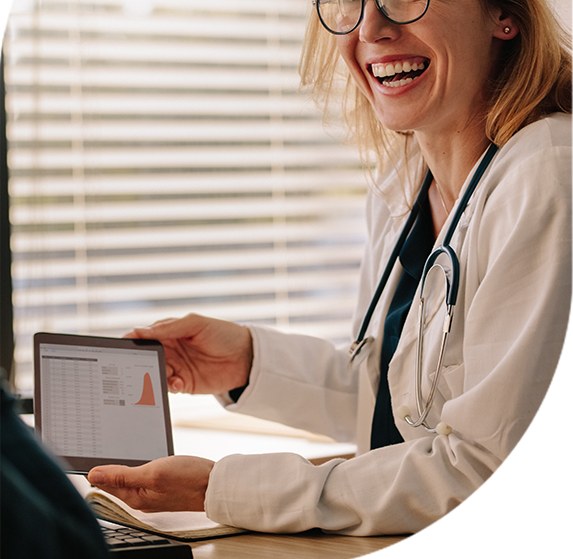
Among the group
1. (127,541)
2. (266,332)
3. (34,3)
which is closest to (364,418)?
(266,332)

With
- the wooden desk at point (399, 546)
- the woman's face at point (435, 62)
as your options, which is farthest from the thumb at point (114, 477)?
the woman's face at point (435, 62)

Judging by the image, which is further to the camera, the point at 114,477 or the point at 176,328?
the point at 176,328

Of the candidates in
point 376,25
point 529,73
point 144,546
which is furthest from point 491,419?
point 376,25

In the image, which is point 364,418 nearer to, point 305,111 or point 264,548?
point 264,548

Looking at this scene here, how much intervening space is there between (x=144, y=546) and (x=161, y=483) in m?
0.17

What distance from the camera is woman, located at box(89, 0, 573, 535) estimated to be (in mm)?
709

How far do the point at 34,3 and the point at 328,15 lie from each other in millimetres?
1217

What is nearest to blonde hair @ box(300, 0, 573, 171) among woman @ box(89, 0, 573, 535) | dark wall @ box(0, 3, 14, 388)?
woman @ box(89, 0, 573, 535)

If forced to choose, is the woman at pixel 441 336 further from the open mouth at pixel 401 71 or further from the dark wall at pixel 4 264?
the dark wall at pixel 4 264

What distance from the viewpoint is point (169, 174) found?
2156 millimetres

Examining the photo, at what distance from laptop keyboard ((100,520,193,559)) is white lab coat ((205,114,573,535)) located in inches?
5.1

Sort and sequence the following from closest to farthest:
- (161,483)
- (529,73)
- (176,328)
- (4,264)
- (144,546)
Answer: (144,546)
(161,483)
(529,73)
(176,328)
(4,264)

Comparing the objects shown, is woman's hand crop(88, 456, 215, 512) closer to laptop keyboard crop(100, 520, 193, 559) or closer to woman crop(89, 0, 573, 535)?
woman crop(89, 0, 573, 535)

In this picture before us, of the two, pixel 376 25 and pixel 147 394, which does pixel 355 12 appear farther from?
pixel 147 394
